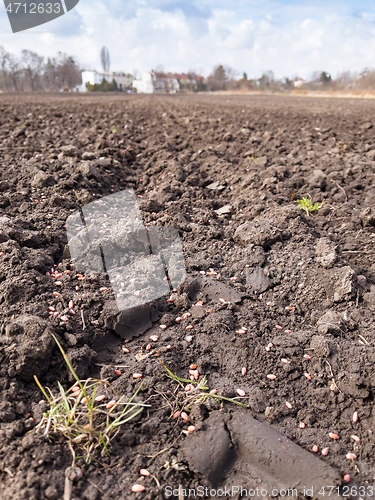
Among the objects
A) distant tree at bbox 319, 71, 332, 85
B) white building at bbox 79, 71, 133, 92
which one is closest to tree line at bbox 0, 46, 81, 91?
white building at bbox 79, 71, 133, 92

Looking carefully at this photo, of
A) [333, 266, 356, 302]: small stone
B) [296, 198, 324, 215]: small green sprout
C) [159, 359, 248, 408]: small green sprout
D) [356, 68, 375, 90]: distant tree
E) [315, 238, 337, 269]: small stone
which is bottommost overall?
[159, 359, 248, 408]: small green sprout

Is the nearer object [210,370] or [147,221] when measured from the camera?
[210,370]

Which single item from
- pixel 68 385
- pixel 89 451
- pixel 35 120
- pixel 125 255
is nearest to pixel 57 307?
pixel 68 385

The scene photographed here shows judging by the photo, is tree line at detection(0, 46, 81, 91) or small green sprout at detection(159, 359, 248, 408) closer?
small green sprout at detection(159, 359, 248, 408)

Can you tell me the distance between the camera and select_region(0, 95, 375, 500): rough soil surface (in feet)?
4.99

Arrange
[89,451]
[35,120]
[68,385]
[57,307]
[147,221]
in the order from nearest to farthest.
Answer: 1. [89,451]
2. [68,385]
3. [57,307]
4. [147,221]
5. [35,120]

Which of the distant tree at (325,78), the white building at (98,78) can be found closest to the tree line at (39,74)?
the white building at (98,78)

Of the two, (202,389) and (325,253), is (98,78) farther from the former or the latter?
(202,389)

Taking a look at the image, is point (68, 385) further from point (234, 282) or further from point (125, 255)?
point (234, 282)

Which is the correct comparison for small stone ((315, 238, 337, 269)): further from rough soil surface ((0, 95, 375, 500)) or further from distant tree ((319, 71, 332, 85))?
distant tree ((319, 71, 332, 85))

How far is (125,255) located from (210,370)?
4.08 feet

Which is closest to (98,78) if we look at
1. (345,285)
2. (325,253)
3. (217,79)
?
(217,79)

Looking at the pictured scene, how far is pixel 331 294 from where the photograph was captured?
2459 mm

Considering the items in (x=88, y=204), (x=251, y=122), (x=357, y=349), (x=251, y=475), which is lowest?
(x=251, y=475)
